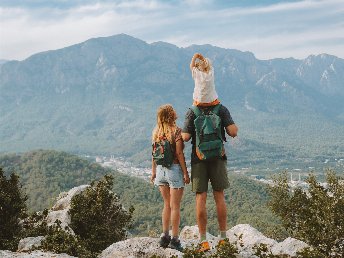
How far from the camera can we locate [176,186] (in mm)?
10914

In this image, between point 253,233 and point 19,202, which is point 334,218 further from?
point 19,202

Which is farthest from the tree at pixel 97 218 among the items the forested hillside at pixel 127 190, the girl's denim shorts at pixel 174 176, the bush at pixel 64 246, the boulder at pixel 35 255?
the forested hillside at pixel 127 190

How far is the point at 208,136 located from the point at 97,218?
312 inches

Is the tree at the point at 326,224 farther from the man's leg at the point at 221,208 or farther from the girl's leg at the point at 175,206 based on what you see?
the girl's leg at the point at 175,206

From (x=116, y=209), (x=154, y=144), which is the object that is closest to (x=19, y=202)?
(x=116, y=209)

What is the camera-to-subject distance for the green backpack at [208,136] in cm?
1027

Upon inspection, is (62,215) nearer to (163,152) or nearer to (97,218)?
(97,218)

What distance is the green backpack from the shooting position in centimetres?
1027

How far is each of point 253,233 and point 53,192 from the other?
10687cm

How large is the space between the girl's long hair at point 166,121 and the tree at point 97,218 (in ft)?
19.8

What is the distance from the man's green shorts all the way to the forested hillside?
248 feet

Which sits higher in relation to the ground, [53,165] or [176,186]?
[176,186]

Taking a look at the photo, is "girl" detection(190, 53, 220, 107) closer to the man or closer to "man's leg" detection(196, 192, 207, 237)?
the man

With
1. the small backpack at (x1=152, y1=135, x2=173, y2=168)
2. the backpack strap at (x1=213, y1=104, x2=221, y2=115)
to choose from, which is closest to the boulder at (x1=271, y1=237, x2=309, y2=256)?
the small backpack at (x1=152, y1=135, x2=173, y2=168)
